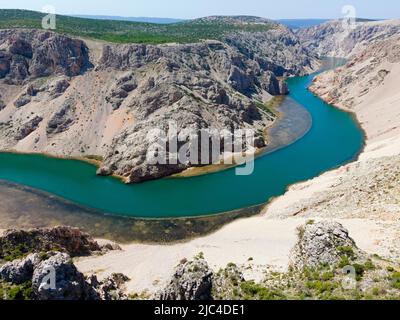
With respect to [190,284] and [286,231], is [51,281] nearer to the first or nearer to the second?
[190,284]

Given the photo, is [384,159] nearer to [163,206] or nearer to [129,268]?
[163,206]

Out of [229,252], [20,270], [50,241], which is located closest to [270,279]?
[229,252]

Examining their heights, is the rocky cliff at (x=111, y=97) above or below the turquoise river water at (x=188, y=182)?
above

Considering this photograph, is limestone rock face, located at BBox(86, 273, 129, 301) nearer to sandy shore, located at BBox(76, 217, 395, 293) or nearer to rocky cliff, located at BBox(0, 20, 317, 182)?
sandy shore, located at BBox(76, 217, 395, 293)

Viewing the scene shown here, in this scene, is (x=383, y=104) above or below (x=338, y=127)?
above

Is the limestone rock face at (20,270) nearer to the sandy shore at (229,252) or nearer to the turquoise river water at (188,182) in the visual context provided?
the sandy shore at (229,252)

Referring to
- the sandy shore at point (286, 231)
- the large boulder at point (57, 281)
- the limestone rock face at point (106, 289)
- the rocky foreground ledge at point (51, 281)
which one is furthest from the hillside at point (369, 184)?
the large boulder at point (57, 281)
